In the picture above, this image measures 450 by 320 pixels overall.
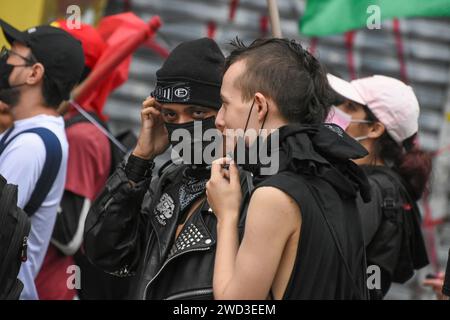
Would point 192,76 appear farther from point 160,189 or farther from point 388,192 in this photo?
point 388,192

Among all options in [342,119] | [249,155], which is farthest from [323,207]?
[342,119]

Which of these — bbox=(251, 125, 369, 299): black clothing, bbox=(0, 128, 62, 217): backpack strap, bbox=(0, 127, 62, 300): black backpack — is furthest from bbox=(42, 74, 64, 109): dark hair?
bbox=(251, 125, 369, 299): black clothing

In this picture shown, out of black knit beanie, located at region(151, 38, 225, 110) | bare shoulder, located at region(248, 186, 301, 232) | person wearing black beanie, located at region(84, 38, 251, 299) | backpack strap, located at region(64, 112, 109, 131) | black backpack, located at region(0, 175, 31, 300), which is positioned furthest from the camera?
backpack strap, located at region(64, 112, 109, 131)

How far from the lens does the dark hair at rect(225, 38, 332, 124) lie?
2.81m

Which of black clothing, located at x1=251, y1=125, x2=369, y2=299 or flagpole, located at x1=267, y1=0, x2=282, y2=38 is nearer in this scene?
black clothing, located at x1=251, y1=125, x2=369, y2=299

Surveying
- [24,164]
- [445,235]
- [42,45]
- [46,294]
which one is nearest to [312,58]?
[24,164]

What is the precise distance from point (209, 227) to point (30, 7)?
2843mm

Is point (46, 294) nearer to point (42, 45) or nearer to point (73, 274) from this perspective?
point (73, 274)

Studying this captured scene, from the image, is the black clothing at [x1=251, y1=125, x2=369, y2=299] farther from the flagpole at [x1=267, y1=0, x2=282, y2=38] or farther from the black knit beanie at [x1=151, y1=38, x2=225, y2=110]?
the flagpole at [x1=267, y1=0, x2=282, y2=38]

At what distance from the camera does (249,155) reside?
9.16 feet

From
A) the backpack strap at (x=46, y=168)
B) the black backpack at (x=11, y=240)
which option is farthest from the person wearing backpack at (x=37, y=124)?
the black backpack at (x=11, y=240)

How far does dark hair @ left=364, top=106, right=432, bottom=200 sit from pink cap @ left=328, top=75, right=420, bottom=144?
0.04 metres

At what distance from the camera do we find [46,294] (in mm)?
4531

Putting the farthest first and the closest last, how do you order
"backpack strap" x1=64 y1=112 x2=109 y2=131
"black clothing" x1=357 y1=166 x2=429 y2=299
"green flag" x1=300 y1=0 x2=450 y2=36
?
"backpack strap" x1=64 y1=112 x2=109 y2=131
"green flag" x1=300 y1=0 x2=450 y2=36
"black clothing" x1=357 y1=166 x2=429 y2=299
